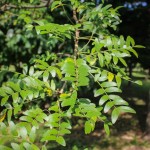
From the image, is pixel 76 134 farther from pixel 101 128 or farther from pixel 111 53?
pixel 111 53

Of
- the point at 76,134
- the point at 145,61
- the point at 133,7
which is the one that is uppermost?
the point at 133,7

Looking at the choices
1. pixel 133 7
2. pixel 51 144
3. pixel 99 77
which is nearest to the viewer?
pixel 99 77

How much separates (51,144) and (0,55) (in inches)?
104

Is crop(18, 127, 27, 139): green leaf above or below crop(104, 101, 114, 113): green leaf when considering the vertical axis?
below

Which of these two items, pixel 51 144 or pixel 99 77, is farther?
pixel 51 144

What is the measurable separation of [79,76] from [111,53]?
42 centimetres

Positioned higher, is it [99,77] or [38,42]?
[99,77]

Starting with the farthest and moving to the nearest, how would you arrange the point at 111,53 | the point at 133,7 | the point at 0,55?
the point at 133,7, the point at 0,55, the point at 111,53

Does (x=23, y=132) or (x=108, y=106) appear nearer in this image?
(x=23, y=132)

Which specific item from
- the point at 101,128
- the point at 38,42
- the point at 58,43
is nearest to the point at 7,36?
the point at 38,42

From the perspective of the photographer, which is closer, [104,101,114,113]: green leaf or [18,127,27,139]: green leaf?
[18,127,27,139]: green leaf

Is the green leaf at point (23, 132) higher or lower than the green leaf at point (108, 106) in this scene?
lower

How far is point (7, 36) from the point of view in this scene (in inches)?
293

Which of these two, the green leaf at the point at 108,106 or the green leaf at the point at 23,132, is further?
the green leaf at the point at 108,106
